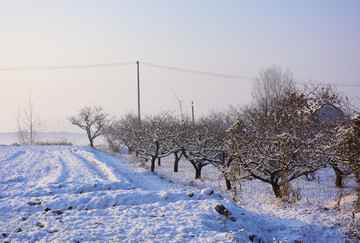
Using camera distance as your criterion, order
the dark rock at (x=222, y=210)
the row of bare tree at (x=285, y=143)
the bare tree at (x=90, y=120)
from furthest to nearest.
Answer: the bare tree at (x=90, y=120) < the row of bare tree at (x=285, y=143) < the dark rock at (x=222, y=210)

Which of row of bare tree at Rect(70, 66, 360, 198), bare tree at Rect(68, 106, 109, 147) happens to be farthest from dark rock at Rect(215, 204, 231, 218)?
bare tree at Rect(68, 106, 109, 147)

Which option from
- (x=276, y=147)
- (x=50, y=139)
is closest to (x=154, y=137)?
(x=276, y=147)

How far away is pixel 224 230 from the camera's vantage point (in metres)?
6.16

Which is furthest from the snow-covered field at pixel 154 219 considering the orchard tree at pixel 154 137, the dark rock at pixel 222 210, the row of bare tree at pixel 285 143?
the orchard tree at pixel 154 137

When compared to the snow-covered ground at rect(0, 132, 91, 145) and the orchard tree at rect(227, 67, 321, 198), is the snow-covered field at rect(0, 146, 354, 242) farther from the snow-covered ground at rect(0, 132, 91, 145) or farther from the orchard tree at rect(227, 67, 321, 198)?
the snow-covered ground at rect(0, 132, 91, 145)

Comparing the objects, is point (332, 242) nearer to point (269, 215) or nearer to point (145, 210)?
point (269, 215)

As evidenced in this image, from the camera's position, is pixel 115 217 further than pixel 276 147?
No

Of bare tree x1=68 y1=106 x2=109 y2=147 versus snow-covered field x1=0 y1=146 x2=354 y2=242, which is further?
bare tree x1=68 y1=106 x2=109 y2=147

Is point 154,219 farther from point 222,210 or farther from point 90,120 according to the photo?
point 90,120

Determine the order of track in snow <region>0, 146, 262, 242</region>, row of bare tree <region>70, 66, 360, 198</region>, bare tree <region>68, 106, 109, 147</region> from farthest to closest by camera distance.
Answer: bare tree <region>68, 106, 109, 147</region> < row of bare tree <region>70, 66, 360, 198</region> < track in snow <region>0, 146, 262, 242</region>

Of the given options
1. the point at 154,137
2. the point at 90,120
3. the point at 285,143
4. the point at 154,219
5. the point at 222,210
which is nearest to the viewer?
the point at 154,219

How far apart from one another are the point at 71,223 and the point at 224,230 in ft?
11.5

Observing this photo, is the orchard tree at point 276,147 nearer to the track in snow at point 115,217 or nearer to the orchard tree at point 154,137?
the track in snow at point 115,217

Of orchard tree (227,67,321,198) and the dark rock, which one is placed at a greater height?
orchard tree (227,67,321,198)
